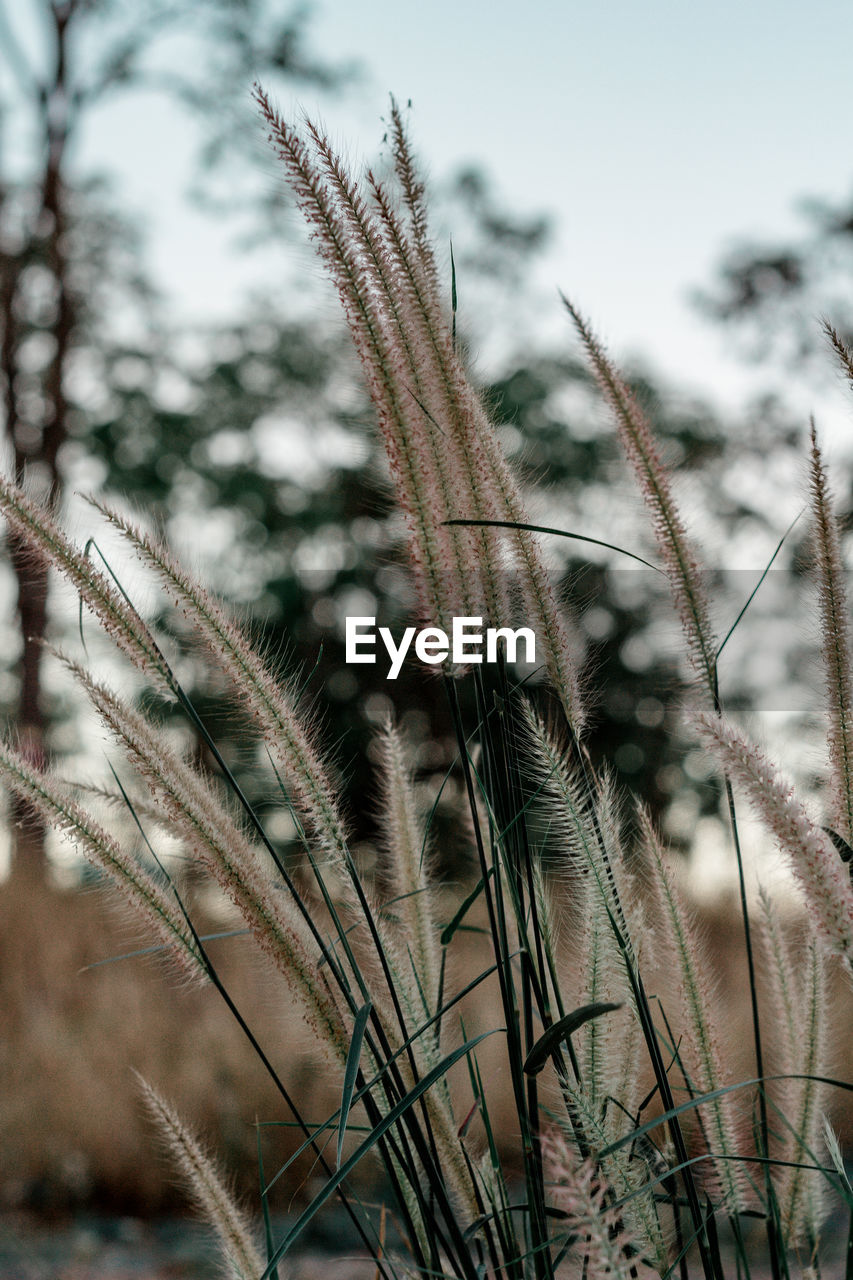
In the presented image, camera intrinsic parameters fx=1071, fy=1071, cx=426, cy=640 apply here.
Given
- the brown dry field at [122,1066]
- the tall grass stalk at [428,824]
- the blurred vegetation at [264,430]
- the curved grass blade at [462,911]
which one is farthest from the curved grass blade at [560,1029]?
the blurred vegetation at [264,430]

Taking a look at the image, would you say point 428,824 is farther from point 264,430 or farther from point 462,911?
point 264,430

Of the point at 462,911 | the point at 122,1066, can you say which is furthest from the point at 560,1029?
the point at 122,1066

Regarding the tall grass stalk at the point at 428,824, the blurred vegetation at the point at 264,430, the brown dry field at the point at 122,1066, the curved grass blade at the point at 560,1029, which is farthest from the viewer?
the blurred vegetation at the point at 264,430

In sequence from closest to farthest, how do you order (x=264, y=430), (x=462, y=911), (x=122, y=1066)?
1. (x=462, y=911)
2. (x=122, y=1066)
3. (x=264, y=430)

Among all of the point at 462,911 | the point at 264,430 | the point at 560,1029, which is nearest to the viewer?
the point at 560,1029

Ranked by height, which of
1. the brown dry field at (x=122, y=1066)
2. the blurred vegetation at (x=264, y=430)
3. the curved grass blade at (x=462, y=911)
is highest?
the blurred vegetation at (x=264, y=430)

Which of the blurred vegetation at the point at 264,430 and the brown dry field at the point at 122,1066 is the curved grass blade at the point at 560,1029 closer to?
the brown dry field at the point at 122,1066

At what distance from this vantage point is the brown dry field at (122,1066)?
9.82 ft

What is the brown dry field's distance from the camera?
299cm

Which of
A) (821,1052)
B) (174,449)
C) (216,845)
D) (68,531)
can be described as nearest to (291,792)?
(216,845)

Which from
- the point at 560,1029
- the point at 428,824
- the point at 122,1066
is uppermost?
the point at 428,824

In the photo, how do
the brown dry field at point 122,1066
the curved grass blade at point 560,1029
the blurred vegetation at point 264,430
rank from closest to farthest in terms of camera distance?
1. the curved grass blade at point 560,1029
2. the brown dry field at point 122,1066
3. the blurred vegetation at point 264,430

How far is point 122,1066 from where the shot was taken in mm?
3326

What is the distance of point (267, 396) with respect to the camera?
7391mm
